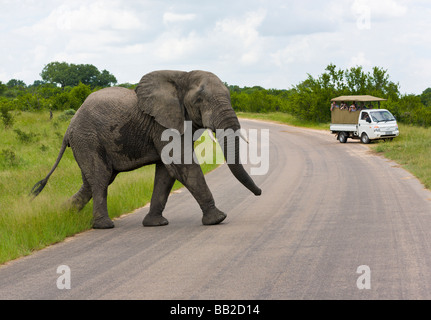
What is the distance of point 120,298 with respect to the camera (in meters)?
6.00

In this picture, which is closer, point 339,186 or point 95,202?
point 95,202

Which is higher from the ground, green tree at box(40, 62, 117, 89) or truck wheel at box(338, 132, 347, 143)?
green tree at box(40, 62, 117, 89)

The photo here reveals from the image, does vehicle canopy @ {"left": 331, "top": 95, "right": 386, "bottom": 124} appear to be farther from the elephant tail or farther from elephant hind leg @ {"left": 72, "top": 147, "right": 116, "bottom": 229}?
elephant hind leg @ {"left": 72, "top": 147, "right": 116, "bottom": 229}

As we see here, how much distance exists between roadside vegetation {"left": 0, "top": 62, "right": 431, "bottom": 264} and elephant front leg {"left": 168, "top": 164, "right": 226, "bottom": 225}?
6.01 ft

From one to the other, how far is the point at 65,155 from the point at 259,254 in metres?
16.6

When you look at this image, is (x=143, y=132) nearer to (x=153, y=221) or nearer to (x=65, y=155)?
(x=153, y=221)

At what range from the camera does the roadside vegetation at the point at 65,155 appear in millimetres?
9758

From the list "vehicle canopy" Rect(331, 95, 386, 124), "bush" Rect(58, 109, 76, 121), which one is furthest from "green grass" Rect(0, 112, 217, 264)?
"bush" Rect(58, 109, 76, 121)

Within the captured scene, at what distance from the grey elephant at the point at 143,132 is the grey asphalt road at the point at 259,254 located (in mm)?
597

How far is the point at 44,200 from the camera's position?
11.1 meters

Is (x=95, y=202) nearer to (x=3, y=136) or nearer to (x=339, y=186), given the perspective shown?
(x=339, y=186)

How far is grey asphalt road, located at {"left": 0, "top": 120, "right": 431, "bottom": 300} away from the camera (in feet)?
20.4
